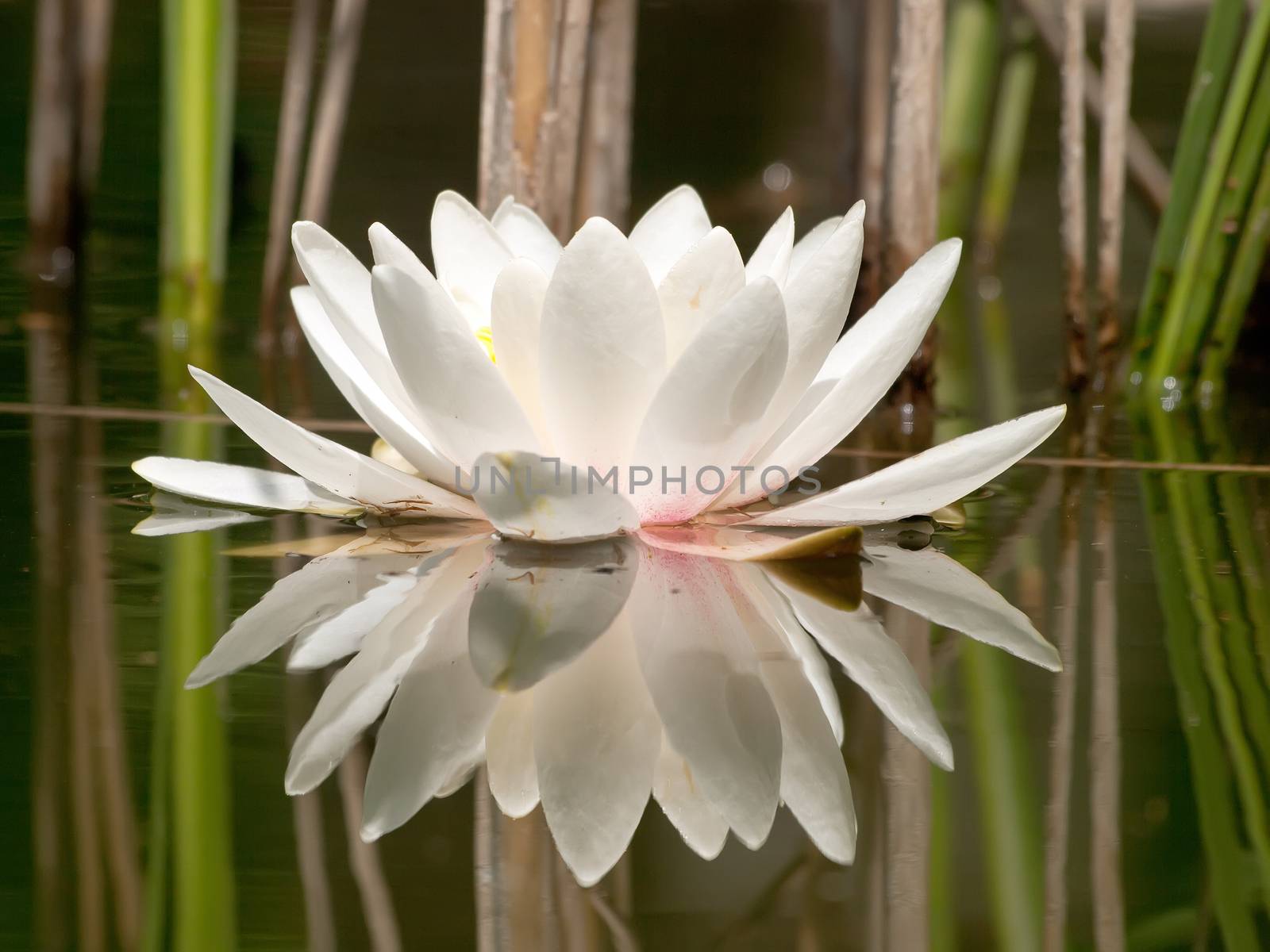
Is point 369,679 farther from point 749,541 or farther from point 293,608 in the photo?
point 749,541

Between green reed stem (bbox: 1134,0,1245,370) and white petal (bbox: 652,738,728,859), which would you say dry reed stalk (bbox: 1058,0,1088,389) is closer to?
green reed stem (bbox: 1134,0,1245,370)

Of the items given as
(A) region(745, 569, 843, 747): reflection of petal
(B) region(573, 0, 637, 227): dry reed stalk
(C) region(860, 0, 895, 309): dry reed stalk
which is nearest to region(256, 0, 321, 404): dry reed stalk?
(B) region(573, 0, 637, 227): dry reed stalk

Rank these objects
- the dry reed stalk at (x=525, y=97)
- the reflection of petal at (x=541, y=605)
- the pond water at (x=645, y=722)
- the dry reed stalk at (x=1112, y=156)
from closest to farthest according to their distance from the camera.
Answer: the pond water at (x=645, y=722), the reflection of petal at (x=541, y=605), the dry reed stalk at (x=525, y=97), the dry reed stalk at (x=1112, y=156)

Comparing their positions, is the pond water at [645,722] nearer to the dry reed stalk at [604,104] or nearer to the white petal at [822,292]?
the white petal at [822,292]

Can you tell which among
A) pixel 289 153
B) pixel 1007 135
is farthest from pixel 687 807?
pixel 1007 135

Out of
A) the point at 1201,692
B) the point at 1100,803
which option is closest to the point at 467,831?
the point at 1100,803

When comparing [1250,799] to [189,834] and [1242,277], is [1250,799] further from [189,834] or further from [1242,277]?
[1242,277]

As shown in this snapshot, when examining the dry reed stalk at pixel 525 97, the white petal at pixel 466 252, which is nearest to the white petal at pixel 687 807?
the white petal at pixel 466 252
